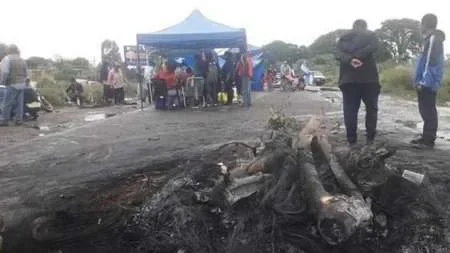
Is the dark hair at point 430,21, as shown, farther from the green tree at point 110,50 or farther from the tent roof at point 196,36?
the green tree at point 110,50

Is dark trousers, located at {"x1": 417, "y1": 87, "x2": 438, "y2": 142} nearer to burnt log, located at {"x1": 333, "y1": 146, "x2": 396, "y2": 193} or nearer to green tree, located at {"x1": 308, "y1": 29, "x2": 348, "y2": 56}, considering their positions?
burnt log, located at {"x1": 333, "y1": 146, "x2": 396, "y2": 193}

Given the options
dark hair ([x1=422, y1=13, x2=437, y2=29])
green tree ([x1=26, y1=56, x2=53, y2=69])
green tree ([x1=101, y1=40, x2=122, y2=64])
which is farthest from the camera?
green tree ([x1=26, y1=56, x2=53, y2=69])

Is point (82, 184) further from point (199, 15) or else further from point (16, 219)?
point (199, 15)

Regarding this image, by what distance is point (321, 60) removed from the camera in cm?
7481

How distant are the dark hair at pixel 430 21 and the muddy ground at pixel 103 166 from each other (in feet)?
5.52

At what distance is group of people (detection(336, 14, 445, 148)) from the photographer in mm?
7719

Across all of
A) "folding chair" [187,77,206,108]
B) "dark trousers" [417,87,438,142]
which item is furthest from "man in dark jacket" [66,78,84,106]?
"dark trousers" [417,87,438,142]

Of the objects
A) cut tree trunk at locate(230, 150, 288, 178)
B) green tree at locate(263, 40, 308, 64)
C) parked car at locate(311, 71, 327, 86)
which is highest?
green tree at locate(263, 40, 308, 64)

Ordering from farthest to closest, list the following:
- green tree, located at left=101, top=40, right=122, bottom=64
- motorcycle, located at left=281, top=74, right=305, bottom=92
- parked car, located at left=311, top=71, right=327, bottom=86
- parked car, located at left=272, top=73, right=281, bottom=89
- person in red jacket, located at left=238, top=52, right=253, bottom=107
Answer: parked car, located at left=311, top=71, right=327, bottom=86, parked car, located at left=272, top=73, right=281, bottom=89, motorcycle, located at left=281, top=74, right=305, bottom=92, green tree, located at left=101, top=40, right=122, bottom=64, person in red jacket, located at left=238, top=52, right=253, bottom=107

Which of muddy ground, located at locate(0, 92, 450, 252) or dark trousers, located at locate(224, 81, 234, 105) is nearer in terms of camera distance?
muddy ground, located at locate(0, 92, 450, 252)

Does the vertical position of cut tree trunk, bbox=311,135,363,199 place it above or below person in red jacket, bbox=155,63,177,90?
below

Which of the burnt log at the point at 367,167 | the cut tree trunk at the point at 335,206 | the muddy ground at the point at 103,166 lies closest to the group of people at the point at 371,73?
the muddy ground at the point at 103,166

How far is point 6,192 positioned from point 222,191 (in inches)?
112

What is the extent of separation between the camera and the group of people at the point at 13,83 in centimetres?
1331
